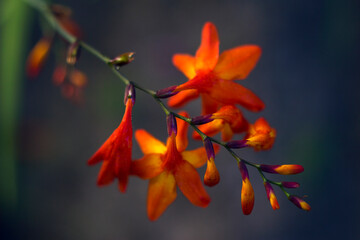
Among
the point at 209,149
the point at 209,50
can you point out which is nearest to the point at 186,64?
the point at 209,50

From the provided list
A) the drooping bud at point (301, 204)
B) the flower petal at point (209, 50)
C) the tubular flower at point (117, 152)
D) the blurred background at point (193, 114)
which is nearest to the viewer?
the drooping bud at point (301, 204)

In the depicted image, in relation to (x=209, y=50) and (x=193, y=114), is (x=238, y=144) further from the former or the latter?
(x=193, y=114)

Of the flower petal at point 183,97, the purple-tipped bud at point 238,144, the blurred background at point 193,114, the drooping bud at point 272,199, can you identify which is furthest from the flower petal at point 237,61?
the blurred background at point 193,114

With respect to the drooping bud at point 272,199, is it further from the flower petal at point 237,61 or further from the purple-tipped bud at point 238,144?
the flower petal at point 237,61

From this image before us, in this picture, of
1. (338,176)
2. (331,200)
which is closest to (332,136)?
(338,176)

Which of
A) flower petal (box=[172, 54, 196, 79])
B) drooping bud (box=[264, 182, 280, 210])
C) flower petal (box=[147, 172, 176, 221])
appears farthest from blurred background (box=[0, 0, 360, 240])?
drooping bud (box=[264, 182, 280, 210])

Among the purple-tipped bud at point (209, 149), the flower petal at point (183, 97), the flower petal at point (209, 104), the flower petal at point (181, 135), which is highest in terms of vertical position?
the flower petal at point (183, 97)

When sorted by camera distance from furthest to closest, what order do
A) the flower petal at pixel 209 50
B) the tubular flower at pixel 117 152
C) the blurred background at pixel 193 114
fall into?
the blurred background at pixel 193 114 < the flower petal at pixel 209 50 < the tubular flower at pixel 117 152
